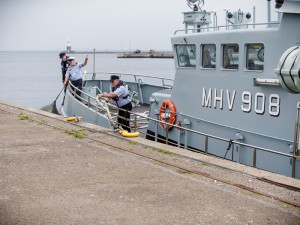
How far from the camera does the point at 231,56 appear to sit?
1127 centimetres

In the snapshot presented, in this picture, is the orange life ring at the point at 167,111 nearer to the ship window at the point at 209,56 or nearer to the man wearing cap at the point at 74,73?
the ship window at the point at 209,56

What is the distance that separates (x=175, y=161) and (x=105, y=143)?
1.87 m

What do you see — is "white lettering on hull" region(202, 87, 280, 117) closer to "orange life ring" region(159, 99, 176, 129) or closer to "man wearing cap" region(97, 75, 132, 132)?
"orange life ring" region(159, 99, 176, 129)

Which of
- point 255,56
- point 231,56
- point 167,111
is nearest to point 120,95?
point 167,111

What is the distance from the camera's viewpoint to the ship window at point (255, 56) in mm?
10391

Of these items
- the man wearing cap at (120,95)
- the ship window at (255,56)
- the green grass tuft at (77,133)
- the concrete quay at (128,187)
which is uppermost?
the ship window at (255,56)

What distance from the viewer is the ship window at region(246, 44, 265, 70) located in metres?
10.4

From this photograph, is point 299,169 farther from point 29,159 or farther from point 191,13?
point 191,13

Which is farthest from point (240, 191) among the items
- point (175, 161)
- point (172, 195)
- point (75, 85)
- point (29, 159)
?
point (75, 85)

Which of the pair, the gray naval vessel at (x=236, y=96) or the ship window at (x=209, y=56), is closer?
the gray naval vessel at (x=236, y=96)

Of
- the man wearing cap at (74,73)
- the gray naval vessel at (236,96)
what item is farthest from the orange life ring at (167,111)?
the man wearing cap at (74,73)

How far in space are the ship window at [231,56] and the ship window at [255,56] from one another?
38 cm

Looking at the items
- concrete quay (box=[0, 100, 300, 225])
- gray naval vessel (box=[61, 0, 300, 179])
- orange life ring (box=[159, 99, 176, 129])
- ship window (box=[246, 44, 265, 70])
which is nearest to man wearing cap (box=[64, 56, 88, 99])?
A: gray naval vessel (box=[61, 0, 300, 179])

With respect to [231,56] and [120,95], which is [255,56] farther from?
[120,95]
